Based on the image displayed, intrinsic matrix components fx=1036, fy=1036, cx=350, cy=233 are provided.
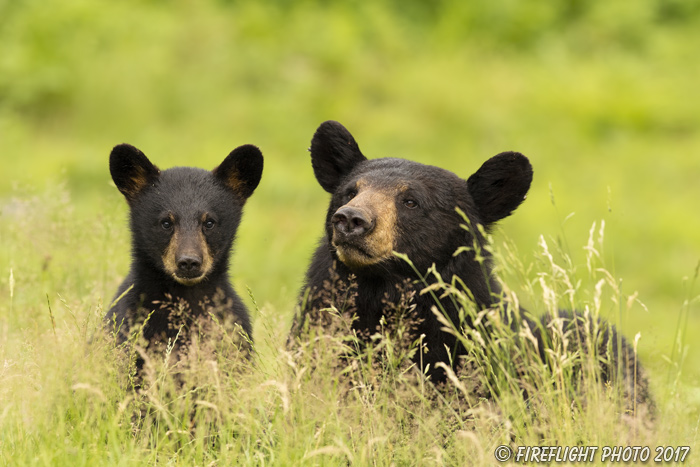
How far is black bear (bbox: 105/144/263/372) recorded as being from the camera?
5266mm

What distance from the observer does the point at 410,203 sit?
16.8 feet

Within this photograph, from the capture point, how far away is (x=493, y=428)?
4289mm

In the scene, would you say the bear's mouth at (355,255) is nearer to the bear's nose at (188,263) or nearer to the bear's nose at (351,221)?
the bear's nose at (351,221)

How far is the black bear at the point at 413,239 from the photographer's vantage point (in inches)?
192

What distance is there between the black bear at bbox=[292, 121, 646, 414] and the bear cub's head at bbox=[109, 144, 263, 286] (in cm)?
58

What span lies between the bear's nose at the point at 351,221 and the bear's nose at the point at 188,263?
83 cm

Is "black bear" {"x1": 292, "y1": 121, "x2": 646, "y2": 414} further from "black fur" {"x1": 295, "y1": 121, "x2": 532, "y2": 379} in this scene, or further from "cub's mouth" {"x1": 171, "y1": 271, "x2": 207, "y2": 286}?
"cub's mouth" {"x1": 171, "y1": 271, "x2": 207, "y2": 286}

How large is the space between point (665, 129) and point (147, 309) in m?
12.6

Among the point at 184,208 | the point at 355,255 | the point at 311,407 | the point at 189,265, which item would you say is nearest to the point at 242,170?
the point at 184,208

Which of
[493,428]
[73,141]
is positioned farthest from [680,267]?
[493,428]

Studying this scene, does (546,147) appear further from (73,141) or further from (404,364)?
(404,364)

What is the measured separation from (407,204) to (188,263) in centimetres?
113

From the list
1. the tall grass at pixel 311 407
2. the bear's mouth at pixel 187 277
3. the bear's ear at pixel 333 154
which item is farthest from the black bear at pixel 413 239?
the bear's mouth at pixel 187 277

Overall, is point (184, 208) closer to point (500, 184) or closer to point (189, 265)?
point (189, 265)
